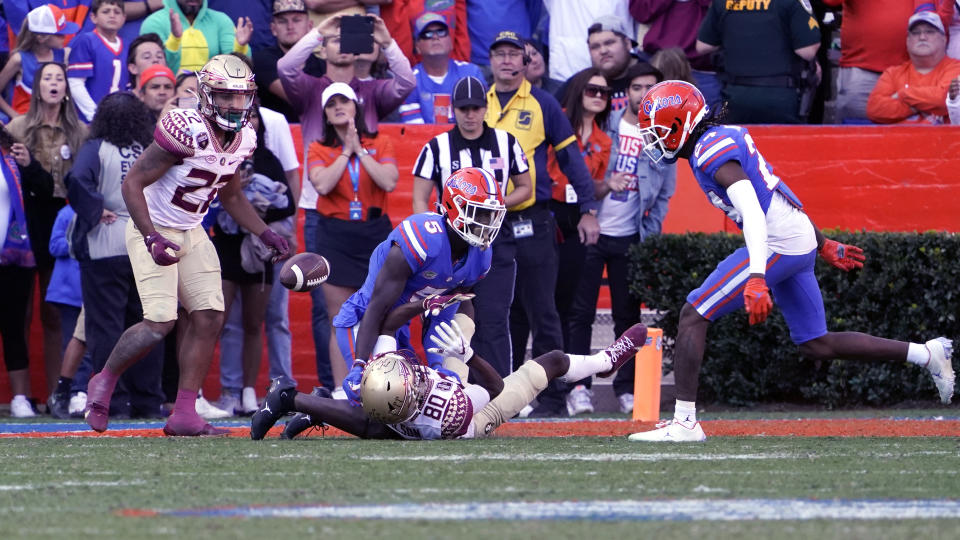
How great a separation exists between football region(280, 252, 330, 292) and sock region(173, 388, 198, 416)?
0.85 meters

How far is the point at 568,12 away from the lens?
11297 millimetres

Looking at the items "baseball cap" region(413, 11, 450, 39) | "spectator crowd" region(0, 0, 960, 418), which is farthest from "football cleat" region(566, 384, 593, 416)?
"baseball cap" region(413, 11, 450, 39)

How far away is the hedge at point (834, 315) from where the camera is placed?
9.66 meters

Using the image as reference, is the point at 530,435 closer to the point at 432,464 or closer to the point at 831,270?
the point at 432,464

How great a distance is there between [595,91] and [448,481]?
5549 mm

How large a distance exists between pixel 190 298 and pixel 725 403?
13.7 feet

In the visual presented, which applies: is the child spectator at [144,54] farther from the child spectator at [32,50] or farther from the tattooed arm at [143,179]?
the tattooed arm at [143,179]

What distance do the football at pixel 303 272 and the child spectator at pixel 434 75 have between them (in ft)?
12.1

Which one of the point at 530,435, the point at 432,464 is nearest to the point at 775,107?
the point at 530,435

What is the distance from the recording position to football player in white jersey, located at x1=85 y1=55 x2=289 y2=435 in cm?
A: 723

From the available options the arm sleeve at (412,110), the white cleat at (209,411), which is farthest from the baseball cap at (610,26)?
the white cleat at (209,411)

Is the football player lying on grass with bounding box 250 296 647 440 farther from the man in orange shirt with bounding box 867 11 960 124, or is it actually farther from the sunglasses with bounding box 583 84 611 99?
the man in orange shirt with bounding box 867 11 960 124

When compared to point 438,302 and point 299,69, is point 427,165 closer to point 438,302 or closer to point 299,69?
point 299,69

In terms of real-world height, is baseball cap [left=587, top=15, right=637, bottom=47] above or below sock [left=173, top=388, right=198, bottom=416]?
above
